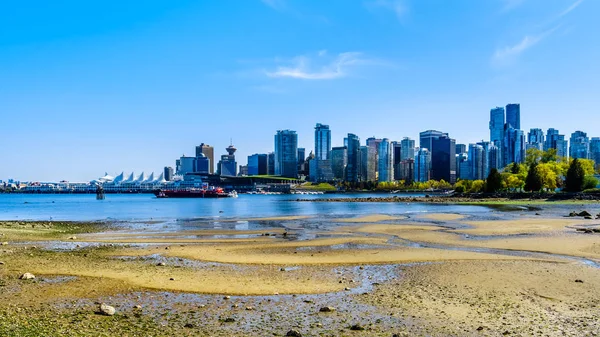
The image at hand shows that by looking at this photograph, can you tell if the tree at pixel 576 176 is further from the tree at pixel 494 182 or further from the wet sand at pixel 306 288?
the wet sand at pixel 306 288

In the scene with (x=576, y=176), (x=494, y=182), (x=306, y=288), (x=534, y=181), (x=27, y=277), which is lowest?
(x=306, y=288)

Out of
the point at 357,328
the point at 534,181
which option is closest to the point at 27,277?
the point at 357,328

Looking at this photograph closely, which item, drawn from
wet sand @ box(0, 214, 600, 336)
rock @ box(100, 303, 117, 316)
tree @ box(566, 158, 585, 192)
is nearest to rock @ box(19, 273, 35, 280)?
wet sand @ box(0, 214, 600, 336)

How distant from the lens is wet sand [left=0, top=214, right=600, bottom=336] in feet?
44.1

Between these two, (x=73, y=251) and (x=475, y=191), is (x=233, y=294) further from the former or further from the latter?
(x=475, y=191)

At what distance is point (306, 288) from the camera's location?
18.9 m

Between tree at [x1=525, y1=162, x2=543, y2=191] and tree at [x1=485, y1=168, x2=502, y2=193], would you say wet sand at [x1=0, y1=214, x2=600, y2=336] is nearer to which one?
tree at [x1=525, y1=162, x2=543, y2=191]

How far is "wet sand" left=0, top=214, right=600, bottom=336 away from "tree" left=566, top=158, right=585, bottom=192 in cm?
11992

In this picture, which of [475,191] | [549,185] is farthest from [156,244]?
[475,191]

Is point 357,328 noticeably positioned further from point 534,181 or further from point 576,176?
point 576,176

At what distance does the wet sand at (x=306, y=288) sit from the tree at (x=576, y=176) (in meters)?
120

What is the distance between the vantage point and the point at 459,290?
1830 cm

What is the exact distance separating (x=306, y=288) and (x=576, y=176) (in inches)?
5719

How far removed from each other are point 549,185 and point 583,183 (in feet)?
30.2
